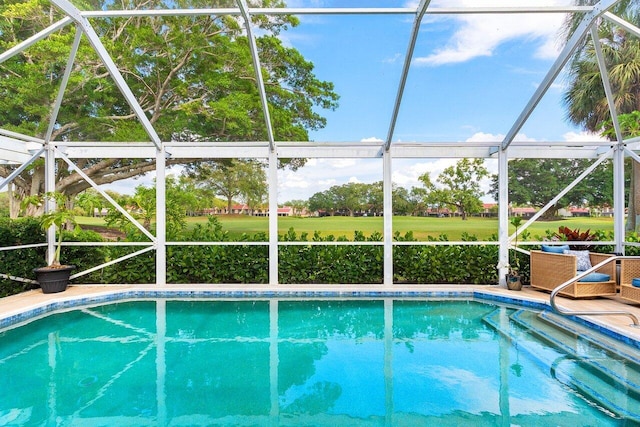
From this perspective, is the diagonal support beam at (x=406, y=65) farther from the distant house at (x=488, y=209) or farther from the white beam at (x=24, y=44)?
the distant house at (x=488, y=209)

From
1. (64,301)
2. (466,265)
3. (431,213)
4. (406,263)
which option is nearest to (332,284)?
(406,263)

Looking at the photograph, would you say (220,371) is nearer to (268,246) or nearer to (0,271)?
(268,246)

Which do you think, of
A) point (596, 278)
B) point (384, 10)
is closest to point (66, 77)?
point (384, 10)

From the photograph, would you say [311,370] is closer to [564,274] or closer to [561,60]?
[564,274]

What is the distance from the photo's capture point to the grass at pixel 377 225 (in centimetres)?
834

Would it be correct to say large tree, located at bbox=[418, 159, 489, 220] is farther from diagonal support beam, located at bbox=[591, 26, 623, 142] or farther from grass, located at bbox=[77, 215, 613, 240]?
diagonal support beam, located at bbox=[591, 26, 623, 142]

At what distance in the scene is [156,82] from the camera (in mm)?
7840

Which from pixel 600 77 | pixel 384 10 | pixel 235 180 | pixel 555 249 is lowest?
pixel 555 249

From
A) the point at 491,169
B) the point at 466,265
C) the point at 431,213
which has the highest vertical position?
the point at 491,169

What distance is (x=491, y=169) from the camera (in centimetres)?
996

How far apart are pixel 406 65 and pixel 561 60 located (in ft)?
6.77

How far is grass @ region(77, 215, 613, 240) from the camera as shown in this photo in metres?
8.34

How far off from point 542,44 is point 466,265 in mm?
4125

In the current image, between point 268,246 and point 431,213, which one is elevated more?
point 431,213
